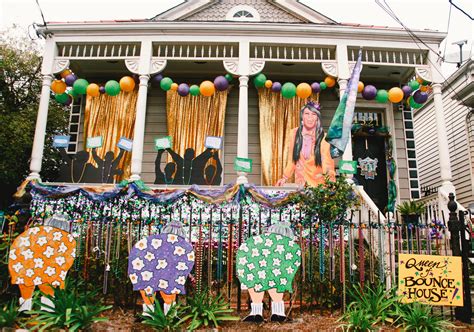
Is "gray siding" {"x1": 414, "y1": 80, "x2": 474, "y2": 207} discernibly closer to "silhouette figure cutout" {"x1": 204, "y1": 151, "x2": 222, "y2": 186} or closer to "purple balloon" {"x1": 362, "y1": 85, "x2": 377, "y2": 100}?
"purple balloon" {"x1": 362, "y1": 85, "x2": 377, "y2": 100}

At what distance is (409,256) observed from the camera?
5.04 meters

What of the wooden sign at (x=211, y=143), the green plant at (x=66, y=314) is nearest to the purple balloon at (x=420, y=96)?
the wooden sign at (x=211, y=143)

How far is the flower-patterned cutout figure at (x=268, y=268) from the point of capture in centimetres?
481

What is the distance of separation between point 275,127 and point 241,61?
6.79ft

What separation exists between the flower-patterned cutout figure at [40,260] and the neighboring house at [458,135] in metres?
10.3

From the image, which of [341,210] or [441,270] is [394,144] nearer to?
[341,210]

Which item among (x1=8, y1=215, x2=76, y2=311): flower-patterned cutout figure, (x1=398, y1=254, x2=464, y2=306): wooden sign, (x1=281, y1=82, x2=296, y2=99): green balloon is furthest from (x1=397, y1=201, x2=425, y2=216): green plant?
(x1=8, y1=215, x2=76, y2=311): flower-patterned cutout figure

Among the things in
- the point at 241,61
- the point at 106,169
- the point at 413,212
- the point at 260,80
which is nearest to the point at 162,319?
the point at 106,169

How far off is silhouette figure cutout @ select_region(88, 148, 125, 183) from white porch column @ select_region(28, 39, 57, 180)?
1.22 m

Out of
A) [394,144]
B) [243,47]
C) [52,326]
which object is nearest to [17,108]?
[243,47]

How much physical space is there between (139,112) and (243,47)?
289cm

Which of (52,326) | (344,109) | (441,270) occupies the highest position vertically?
(344,109)

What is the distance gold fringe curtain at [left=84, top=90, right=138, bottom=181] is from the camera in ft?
33.4

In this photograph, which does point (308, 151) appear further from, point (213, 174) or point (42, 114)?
point (42, 114)
